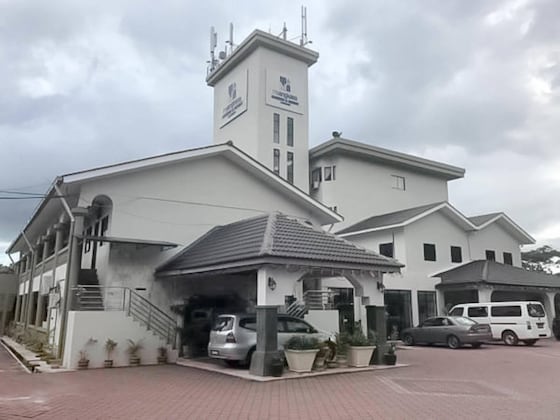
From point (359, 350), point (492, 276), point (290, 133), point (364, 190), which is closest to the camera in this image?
point (359, 350)

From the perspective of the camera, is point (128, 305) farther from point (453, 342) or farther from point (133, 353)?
point (453, 342)

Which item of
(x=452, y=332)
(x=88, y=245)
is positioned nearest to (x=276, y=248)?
(x=88, y=245)

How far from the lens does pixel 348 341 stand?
14148 mm

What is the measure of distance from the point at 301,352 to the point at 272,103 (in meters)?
28.2

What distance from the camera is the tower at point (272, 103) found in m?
37.3

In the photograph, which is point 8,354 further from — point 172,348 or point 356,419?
point 356,419

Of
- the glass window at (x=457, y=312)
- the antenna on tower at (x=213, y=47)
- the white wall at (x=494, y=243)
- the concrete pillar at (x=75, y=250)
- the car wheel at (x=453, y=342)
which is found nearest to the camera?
the concrete pillar at (x=75, y=250)

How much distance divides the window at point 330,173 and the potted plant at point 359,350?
873 inches

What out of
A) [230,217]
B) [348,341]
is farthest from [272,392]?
[230,217]

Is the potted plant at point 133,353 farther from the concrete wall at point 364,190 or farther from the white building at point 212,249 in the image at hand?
the concrete wall at point 364,190

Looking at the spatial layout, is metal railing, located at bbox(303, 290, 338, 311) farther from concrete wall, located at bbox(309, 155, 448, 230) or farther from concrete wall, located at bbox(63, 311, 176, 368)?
concrete wall, located at bbox(309, 155, 448, 230)

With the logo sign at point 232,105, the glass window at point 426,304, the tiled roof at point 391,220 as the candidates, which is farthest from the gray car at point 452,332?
the logo sign at point 232,105

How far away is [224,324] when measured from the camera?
14109 mm

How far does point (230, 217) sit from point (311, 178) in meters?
18.7
